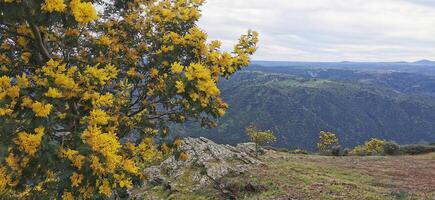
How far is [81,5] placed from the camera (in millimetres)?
8352

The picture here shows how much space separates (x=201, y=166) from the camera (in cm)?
3212

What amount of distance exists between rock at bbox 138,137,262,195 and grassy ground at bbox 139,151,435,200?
833mm

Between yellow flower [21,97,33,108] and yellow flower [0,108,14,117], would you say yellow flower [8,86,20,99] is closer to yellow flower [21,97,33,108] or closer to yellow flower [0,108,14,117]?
yellow flower [21,97,33,108]

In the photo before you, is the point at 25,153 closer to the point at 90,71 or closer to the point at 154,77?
the point at 90,71

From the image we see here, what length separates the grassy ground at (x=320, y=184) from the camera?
2661cm

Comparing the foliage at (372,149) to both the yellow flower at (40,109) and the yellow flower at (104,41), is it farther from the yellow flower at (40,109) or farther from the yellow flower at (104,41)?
the yellow flower at (40,109)

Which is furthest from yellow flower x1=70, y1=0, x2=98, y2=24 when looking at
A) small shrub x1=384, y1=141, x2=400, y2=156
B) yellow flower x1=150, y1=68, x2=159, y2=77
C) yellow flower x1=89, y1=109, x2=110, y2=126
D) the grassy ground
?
small shrub x1=384, y1=141, x2=400, y2=156

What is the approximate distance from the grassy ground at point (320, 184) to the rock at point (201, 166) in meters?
0.83

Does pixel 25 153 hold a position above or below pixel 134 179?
above

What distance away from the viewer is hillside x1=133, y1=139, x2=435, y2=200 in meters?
26.8

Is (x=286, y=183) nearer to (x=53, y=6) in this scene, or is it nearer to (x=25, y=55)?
(x=25, y=55)

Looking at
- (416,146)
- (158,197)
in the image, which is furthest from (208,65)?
(416,146)

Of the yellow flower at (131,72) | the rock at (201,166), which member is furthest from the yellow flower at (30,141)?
the rock at (201,166)

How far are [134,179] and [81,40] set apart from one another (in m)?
3.86
